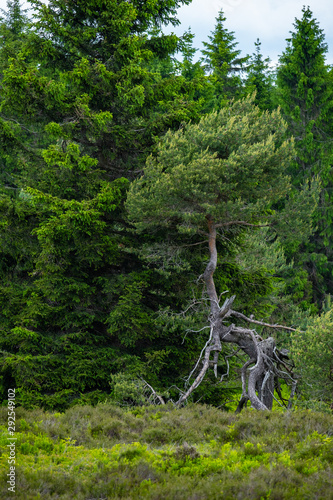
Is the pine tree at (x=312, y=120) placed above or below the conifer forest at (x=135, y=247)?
above

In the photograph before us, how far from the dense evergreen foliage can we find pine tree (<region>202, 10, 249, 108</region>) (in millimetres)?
14574

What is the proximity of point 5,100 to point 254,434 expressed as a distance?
350 inches

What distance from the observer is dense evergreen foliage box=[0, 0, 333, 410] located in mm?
9578

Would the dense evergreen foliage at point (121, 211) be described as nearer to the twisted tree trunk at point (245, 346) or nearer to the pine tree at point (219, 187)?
the pine tree at point (219, 187)

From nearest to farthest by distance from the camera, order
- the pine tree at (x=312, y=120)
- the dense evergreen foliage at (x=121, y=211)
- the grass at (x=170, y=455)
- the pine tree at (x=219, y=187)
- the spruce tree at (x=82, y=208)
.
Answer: the grass at (x=170, y=455) → the pine tree at (x=219, y=187) → the dense evergreen foliage at (x=121, y=211) → the spruce tree at (x=82, y=208) → the pine tree at (x=312, y=120)

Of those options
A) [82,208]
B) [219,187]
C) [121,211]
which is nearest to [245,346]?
[219,187]

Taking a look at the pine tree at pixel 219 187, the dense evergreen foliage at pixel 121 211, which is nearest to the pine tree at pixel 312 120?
the dense evergreen foliage at pixel 121 211

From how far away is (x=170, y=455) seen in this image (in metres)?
5.59

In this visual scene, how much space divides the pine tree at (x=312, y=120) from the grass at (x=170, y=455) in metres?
17.0

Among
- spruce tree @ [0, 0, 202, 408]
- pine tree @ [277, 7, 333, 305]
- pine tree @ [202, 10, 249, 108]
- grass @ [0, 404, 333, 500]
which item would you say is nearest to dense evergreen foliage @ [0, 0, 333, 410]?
spruce tree @ [0, 0, 202, 408]

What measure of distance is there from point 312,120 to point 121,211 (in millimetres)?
15781

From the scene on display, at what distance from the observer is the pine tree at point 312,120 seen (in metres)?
23.2

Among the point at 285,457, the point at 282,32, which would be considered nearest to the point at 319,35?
the point at 282,32

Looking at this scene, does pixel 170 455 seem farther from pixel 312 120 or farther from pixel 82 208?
pixel 312 120
